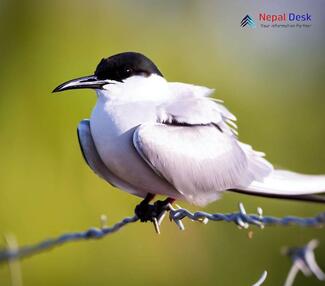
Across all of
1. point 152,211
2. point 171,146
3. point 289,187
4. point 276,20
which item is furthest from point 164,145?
point 276,20

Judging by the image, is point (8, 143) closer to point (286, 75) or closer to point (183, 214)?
point (286, 75)

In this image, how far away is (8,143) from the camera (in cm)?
262

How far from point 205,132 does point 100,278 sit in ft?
3.49

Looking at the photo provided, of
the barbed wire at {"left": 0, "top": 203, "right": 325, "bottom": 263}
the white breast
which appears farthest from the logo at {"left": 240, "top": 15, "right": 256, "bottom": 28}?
the barbed wire at {"left": 0, "top": 203, "right": 325, "bottom": 263}

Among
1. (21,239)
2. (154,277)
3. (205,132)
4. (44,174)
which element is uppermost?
(205,132)

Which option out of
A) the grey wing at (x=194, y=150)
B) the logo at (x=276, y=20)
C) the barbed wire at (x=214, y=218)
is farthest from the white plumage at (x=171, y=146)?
the logo at (x=276, y=20)

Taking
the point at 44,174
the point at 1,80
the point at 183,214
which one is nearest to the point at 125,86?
the point at 183,214

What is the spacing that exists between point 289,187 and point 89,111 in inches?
39.0

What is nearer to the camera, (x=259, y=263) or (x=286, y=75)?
(x=259, y=263)

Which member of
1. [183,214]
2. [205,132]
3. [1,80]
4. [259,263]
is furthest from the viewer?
[1,80]

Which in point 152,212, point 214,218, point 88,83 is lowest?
point 152,212

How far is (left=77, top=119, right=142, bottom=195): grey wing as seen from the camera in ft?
5.76

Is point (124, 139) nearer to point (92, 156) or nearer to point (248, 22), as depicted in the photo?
point (92, 156)

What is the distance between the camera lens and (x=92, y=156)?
1765mm
